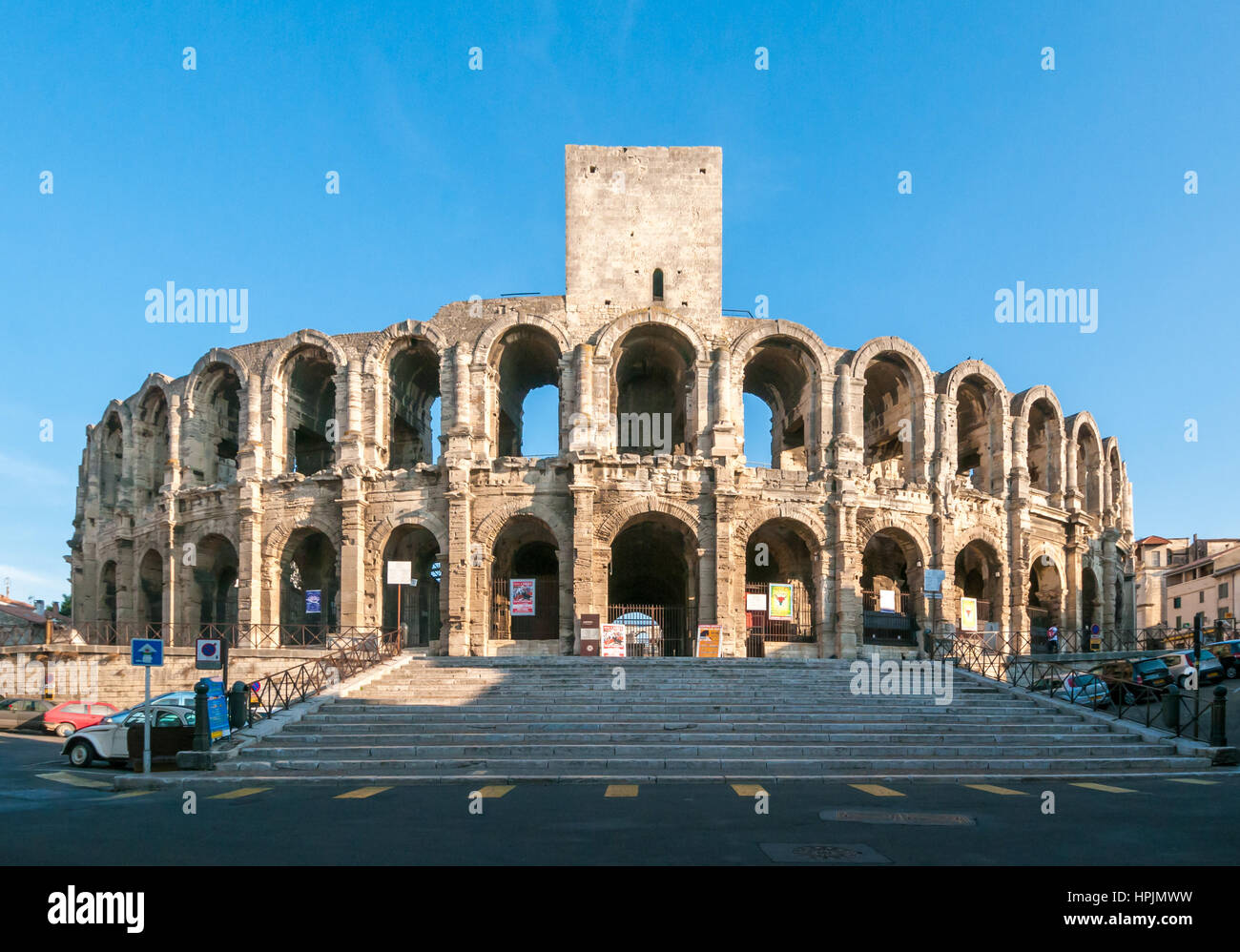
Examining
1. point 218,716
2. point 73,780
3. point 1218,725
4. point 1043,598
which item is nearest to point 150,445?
point 218,716

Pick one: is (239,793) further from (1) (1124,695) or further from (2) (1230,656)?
(2) (1230,656)

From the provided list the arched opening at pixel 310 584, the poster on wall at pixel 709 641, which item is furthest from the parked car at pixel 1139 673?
the arched opening at pixel 310 584

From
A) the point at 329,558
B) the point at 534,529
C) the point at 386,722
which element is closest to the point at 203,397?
the point at 329,558

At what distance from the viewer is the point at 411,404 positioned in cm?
3675

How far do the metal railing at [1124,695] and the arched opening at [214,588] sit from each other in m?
25.7

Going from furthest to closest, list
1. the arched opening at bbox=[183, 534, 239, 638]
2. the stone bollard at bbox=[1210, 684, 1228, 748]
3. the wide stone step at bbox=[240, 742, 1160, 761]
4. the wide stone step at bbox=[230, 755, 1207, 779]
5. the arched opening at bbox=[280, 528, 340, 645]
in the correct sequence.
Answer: the arched opening at bbox=[183, 534, 239, 638] → the arched opening at bbox=[280, 528, 340, 645] → the stone bollard at bbox=[1210, 684, 1228, 748] → the wide stone step at bbox=[240, 742, 1160, 761] → the wide stone step at bbox=[230, 755, 1207, 779]

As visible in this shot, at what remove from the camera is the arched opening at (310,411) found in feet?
112

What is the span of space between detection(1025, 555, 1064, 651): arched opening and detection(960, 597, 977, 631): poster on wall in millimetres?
4532

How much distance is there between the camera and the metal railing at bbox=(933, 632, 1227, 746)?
1844 cm

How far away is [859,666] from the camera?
25562 millimetres

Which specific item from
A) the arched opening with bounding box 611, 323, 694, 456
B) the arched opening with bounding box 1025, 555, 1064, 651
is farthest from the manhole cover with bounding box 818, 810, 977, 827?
the arched opening with bounding box 1025, 555, 1064, 651

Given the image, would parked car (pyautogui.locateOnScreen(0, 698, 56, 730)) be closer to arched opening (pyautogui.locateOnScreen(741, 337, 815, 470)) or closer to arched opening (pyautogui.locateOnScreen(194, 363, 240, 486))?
arched opening (pyautogui.locateOnScreen(194, 363, 240, 486))
